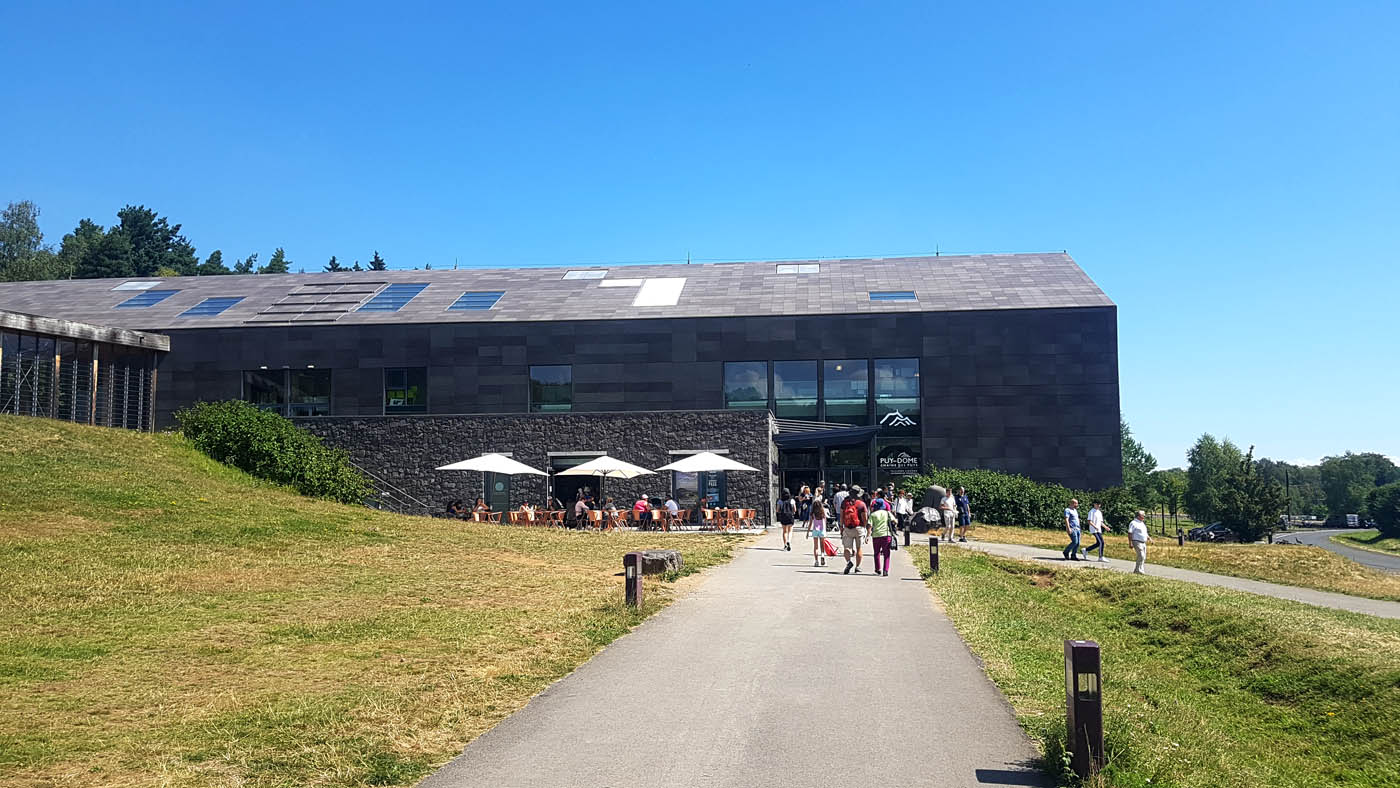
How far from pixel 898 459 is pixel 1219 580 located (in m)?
20.8

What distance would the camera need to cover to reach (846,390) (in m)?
Answer: 43.2

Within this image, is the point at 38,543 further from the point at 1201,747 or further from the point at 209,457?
the point at 1201,747

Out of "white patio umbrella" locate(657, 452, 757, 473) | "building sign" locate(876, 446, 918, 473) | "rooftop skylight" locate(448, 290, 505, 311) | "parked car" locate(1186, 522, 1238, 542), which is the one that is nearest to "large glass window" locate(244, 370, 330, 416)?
"rooftop skylight" locate(448, 290, 505, 311)

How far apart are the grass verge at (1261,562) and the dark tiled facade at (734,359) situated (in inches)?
233

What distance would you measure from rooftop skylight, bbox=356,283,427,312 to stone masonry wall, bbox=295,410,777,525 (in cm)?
1040

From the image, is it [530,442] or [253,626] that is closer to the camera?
[253,626]

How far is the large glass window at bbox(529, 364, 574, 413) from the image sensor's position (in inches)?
1713

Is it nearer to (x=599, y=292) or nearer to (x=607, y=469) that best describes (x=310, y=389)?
(x=599, y=292)

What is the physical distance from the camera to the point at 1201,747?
27.1ft

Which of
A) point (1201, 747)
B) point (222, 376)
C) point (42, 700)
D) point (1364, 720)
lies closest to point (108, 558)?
point (42, 700)

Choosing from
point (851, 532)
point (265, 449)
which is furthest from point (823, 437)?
point (265, 449)

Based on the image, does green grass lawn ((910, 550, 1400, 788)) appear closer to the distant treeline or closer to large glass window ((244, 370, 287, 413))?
large glass window ((244, 370, 287, 413))

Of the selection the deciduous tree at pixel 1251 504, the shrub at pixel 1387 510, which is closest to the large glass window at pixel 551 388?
the deciduous tree at pixel 1251 504

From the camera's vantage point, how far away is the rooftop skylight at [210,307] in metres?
46.1
